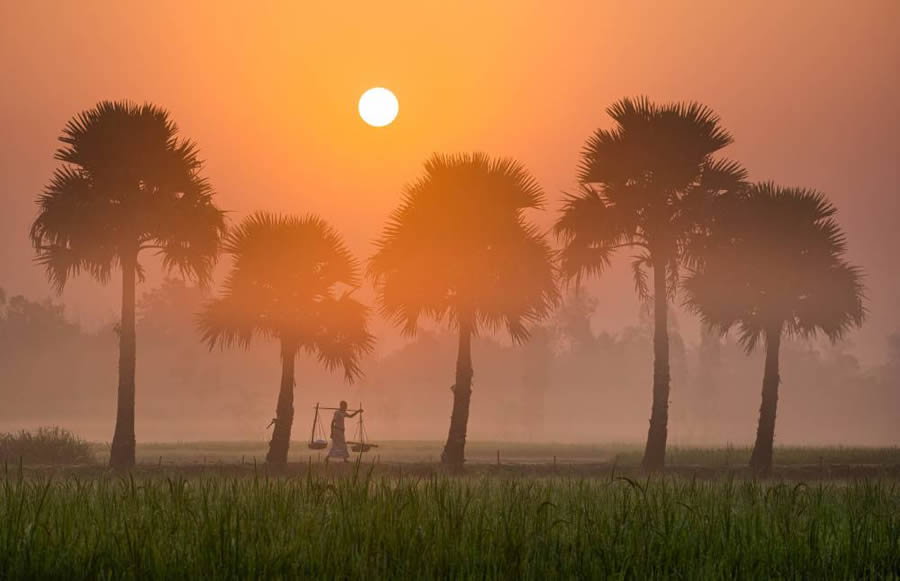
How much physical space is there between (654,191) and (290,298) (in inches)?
514

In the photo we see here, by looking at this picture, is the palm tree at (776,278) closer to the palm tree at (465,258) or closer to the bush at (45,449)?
the palm tree at (465,258)

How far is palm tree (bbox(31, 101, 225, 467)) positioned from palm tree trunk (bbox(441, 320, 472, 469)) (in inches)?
377

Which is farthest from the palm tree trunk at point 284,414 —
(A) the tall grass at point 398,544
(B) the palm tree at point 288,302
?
(A) the tall grass at point 398,544

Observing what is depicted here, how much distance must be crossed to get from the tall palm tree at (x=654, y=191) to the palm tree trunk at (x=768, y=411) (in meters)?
3.61

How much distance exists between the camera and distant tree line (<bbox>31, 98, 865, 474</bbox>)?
33344mm

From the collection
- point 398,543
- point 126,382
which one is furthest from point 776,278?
point 398,543

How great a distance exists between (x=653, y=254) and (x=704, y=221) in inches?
80.9

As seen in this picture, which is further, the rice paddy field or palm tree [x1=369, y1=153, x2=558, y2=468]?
palm tree [x1=369, y1=153, x2=558, y2=468]

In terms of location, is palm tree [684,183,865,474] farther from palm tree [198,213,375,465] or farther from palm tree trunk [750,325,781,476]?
palm tree [198,213,375,465]

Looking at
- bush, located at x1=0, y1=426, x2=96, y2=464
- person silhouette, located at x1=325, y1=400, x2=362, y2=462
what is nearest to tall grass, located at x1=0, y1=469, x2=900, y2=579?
person silhouette, located at x1=325, y1=400, x2=362, y2=462

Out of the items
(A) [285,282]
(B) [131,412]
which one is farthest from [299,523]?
(A) [285,282]

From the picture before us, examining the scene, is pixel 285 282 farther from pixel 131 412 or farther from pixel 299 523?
pixel 299 523

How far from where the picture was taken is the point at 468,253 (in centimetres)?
3559

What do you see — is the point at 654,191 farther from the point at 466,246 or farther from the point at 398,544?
the point at 398,544
